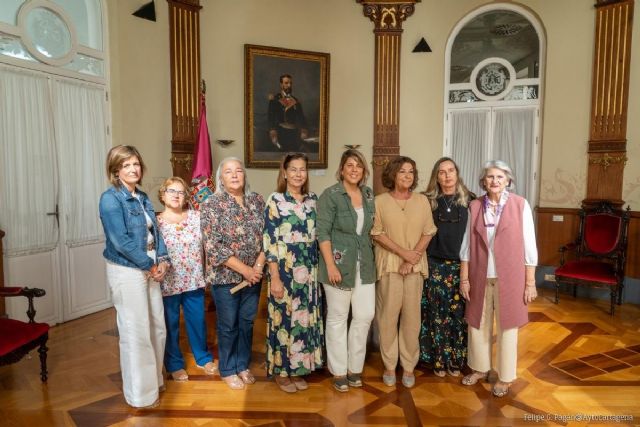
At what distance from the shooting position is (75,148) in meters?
4.37

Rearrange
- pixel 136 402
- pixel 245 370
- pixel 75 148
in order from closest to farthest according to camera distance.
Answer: pixel 136 402
pixel 245 370
pixel 75 148

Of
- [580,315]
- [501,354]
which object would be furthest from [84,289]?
[580,315]

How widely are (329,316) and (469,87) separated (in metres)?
4.40

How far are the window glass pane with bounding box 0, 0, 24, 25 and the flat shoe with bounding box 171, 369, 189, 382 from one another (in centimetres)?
326

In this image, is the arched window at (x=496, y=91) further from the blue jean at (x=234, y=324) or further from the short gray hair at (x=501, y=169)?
the blue jean at (x=234, y=324)

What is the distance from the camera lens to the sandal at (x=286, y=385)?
2.90m

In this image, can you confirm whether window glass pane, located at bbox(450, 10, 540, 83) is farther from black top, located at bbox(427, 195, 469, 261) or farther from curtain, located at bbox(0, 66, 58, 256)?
curtain, located at bbox(0, 66, 58, 256)

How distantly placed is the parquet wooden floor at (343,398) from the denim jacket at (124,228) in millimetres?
939

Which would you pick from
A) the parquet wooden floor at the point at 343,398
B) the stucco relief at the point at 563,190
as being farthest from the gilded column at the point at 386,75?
the parquet wooden floor at the point at 343,398

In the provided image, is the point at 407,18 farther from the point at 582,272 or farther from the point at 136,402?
the point at 136,402

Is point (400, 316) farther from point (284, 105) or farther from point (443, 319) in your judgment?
point (284, 105)

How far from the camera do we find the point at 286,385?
9.57ft

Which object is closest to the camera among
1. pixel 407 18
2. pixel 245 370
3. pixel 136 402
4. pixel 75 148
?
pixel 136 402

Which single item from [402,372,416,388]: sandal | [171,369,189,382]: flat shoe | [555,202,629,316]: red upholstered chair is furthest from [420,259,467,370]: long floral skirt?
[555,202,629,316]: red upholstered chair
